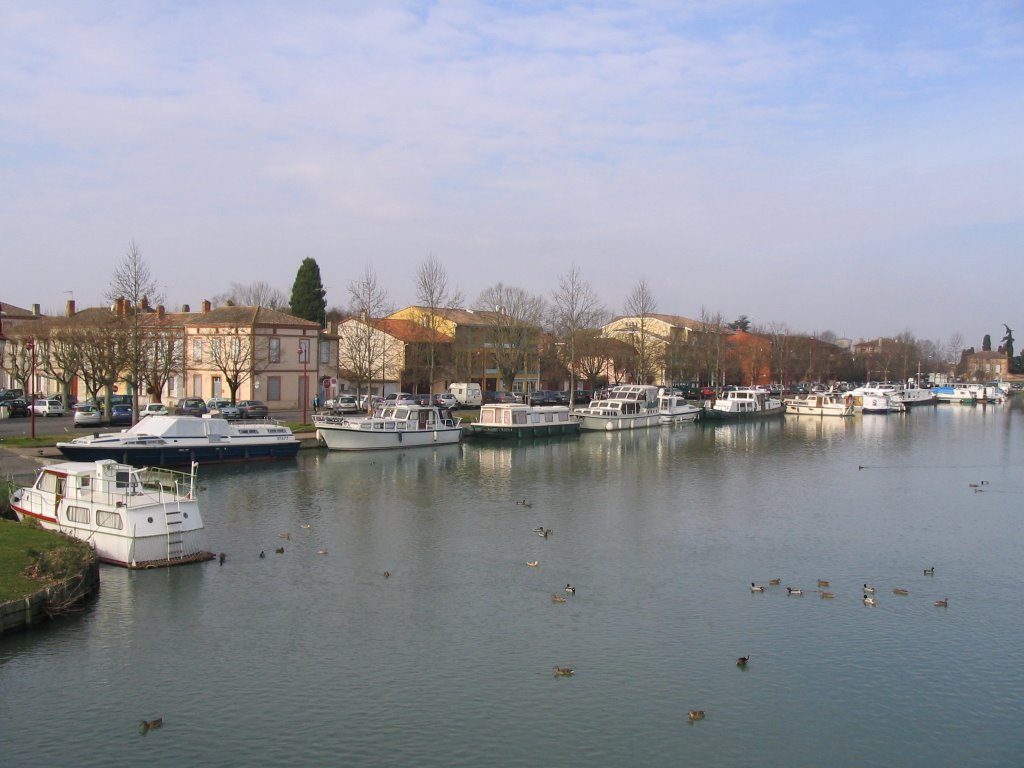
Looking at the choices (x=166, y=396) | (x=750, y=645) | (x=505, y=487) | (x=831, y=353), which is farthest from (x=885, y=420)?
(x=750, y=645)

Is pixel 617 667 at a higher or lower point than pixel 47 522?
lower

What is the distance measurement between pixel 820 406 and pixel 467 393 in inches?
1459

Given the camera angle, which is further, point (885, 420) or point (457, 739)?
point (885, 420)

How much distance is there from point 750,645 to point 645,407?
54.0 m

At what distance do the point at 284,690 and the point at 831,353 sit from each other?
129 metres

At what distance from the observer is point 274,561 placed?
25.3m

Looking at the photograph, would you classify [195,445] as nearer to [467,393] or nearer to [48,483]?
[48,483]

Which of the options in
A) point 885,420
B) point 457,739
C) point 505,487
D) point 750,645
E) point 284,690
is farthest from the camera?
point 885,420

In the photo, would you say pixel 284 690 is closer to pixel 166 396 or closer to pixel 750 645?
pixel 750 645

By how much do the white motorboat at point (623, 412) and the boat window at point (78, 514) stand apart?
4547 centimetres

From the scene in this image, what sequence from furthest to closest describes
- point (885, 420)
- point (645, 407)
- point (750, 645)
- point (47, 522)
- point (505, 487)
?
1. point (885, 420)
2. point (645, 407)
3. point (505, 487)
4. point (47, 522)
5. point (750, 645)

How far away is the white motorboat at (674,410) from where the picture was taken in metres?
74.8

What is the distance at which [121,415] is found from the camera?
177 ft

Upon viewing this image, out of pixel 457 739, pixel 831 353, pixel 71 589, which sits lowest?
pixel 457 739
